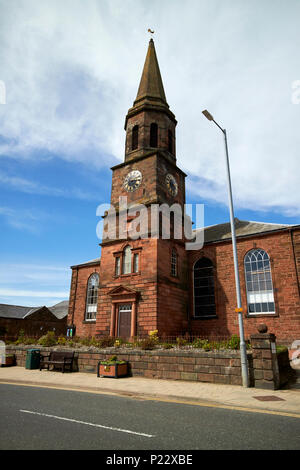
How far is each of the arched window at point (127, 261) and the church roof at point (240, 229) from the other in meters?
6.64

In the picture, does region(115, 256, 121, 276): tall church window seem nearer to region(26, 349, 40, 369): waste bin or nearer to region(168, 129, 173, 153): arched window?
region(26, 349, 40, 369): waste bin

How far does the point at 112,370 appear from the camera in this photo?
13.1 metres

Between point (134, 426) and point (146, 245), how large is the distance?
15397mm

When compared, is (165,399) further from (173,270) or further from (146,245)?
(173,270)

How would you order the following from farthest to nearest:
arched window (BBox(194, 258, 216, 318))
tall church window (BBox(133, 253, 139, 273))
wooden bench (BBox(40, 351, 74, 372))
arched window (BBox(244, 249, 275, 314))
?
arched window (BBox(194, 258, 216, 318)), tall church window (BBox(133, 253, 139, 273)), arched window (BBox(244, 249, 275, 314)), wooden bench (BBox(40, 351, 74, 372))

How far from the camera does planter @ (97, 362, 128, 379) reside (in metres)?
13.0

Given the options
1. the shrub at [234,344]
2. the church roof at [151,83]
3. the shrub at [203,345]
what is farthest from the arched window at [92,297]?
the church roof at [151,83]

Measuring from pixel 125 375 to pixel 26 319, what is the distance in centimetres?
3364

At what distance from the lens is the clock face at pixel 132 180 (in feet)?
78.1

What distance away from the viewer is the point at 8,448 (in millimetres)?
4453

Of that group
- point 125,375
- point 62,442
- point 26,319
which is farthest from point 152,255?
point 26,319

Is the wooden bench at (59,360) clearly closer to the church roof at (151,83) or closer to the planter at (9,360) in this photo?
the planter at (9,360)

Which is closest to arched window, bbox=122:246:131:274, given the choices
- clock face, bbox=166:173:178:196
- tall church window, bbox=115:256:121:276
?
tall church window, bbox=115:256:121:276

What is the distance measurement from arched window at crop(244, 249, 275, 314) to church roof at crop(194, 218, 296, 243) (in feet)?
5.89
